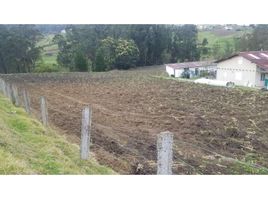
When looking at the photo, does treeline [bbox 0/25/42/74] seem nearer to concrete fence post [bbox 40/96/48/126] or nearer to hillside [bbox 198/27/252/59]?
concrete fence post [bbox 40/96/48/126]

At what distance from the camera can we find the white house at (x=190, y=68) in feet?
18.1

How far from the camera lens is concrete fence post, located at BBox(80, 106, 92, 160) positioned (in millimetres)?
5316

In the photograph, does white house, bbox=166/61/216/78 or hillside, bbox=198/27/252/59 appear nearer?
hillside, bbox=198/27/252/59

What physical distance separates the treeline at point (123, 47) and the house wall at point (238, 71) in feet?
1.22

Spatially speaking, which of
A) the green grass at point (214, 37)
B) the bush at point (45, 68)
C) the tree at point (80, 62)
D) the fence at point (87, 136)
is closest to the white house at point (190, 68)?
the green grass at point (214, 37)

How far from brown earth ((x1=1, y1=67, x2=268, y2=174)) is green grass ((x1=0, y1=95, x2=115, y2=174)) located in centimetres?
25

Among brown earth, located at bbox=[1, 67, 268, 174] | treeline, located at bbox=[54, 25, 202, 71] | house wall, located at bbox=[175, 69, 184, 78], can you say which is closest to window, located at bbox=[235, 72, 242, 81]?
brown earth, located at bbox=[1, 67, 268, 174]

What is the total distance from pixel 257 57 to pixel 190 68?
791mm

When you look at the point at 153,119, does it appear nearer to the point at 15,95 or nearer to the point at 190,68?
the point at 190,68

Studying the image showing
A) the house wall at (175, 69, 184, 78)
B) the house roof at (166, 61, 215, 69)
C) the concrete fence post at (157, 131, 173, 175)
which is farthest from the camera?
the house wall at (175, 69, 184, 78)

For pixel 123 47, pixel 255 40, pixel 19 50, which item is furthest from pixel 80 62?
pixel 255 40

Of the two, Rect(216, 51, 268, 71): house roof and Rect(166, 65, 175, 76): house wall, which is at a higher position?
Rect(216, 51, 268, 71): house roof
